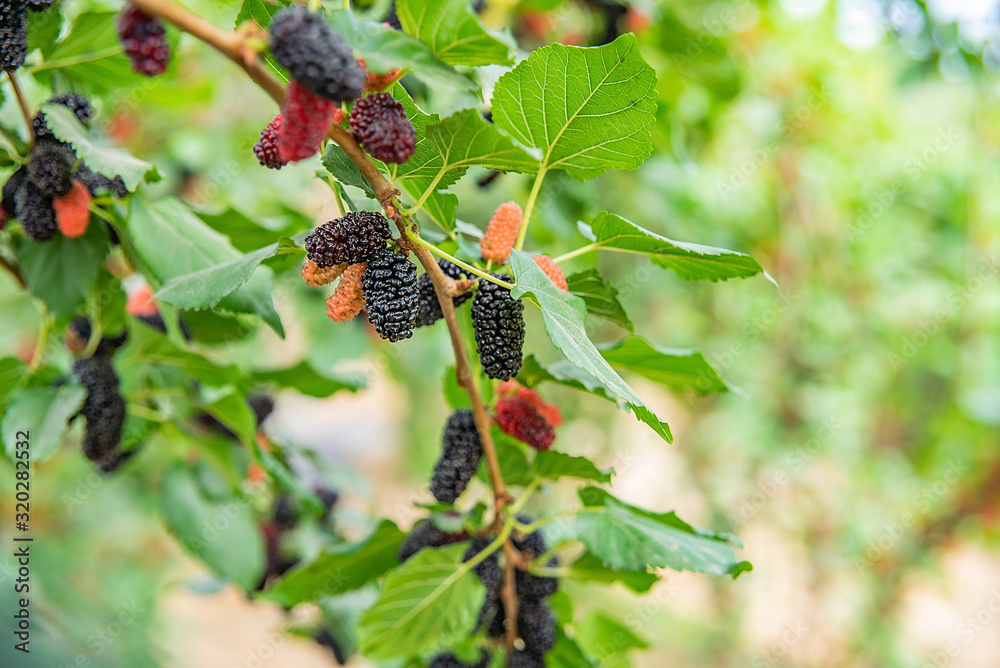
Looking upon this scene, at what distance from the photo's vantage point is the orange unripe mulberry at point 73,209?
772 mm

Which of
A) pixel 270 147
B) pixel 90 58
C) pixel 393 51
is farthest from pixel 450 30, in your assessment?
pixel 90 58

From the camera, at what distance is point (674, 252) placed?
65cm

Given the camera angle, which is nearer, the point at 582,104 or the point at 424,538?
the point at 582,104

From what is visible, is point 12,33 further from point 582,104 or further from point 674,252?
point 674,252

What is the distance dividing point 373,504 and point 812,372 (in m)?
1.82

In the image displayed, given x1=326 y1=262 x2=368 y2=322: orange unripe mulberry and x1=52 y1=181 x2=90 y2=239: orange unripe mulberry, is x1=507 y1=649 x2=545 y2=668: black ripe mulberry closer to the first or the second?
x1=326 y1=262 x2=368 y2=322: orange unripe mulberry

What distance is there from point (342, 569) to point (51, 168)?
0.54 metres

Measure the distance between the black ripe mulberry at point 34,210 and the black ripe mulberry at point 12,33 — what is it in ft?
0.49

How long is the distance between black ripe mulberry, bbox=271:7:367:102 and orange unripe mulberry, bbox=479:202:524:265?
246mm

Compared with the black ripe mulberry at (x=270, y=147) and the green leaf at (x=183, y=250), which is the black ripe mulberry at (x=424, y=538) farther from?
the black ripe mulberry at (x=270, y=147)

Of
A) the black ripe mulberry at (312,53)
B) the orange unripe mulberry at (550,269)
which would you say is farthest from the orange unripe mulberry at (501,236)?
the black ripe mulberry at (312,53)

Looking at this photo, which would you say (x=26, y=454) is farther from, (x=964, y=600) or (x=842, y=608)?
(x=964, y=600)

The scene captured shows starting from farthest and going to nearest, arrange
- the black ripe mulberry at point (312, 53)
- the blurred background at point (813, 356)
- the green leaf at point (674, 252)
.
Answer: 1. the blurred background at point (813, 356)
2. the green leaf at point (674, 252)
3. the black ripe mulberry at point (312, 53)

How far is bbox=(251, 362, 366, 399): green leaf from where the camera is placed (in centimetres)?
103
